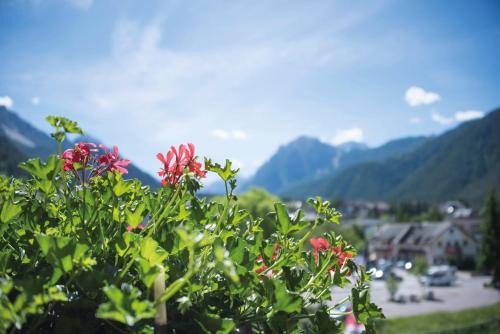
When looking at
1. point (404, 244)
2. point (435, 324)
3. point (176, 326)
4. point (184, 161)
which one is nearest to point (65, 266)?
point (176, 326)

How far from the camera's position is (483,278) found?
164 ft

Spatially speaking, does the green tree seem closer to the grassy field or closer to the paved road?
the paved road

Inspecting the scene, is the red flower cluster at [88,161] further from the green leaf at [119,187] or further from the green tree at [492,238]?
the green tree at [492,238]

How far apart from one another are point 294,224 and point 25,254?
28.5 inches

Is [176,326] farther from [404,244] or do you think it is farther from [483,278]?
[404,244]

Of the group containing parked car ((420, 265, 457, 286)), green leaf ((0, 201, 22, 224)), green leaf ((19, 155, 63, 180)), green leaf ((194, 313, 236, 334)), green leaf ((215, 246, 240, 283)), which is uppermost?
green leaf ((19, 155, 63, 180))

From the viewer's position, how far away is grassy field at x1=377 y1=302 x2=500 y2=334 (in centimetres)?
1944

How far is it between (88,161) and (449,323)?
25.4 meters

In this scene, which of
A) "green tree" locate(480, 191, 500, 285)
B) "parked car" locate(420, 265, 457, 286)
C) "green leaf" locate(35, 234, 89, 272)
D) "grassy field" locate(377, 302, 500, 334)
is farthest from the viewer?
"parked car" locate(420, 265, 457, 286)

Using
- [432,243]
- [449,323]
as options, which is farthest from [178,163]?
[432,243]

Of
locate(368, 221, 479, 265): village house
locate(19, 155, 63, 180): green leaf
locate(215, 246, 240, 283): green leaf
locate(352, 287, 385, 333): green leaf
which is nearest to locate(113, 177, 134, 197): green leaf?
locate(19, 155, 63, 180): green leaf

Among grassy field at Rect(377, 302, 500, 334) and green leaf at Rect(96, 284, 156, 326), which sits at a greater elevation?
green leaf at Rect(96, 284, 156, 326)

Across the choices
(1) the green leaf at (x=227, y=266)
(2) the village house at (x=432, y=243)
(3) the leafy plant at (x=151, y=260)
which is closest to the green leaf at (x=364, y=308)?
(3) the leafy plant at (x=151, y=260)

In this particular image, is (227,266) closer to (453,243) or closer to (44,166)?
(44,166)
